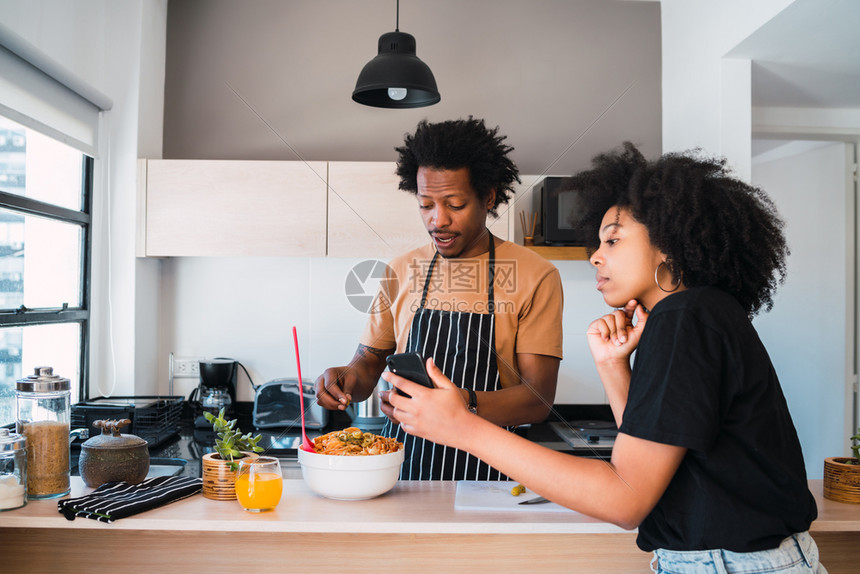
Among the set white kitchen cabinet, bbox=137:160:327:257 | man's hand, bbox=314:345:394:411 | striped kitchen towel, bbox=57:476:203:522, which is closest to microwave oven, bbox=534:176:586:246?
white kitchen cabinet, bbox=137:160:327:257

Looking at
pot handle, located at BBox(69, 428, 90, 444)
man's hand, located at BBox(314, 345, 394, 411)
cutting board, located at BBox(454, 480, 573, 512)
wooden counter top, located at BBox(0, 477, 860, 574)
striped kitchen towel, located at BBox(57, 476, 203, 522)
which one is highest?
man's hand, located at BBox(314, 345, 394, 411)

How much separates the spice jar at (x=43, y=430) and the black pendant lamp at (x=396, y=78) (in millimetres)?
1174

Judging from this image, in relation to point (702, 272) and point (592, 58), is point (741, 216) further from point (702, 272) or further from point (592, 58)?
point (592, 58)

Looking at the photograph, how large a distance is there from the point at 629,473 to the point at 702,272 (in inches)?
12.6

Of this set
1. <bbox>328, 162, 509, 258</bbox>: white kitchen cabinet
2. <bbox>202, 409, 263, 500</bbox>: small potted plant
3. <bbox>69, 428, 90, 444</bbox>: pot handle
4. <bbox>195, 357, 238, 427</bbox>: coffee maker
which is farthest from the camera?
<bbox>195, 357, 238, 427</bbox>: coffee maker

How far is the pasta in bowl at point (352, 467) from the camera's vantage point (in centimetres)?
134

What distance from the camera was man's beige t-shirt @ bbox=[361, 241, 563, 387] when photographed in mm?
1721

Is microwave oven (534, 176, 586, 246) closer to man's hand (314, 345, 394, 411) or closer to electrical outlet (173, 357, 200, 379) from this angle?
man's hand (314, 345, 394, 411)

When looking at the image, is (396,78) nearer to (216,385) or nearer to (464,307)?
(464,307)

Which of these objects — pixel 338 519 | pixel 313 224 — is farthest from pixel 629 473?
pixel 313 224

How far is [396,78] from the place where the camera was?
78.4 inches

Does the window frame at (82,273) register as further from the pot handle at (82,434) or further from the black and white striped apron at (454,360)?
the black and white striped apron at (454,360)

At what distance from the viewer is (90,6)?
2447 mm

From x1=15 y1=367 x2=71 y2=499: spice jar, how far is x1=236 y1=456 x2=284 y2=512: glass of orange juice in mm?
380
